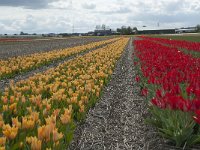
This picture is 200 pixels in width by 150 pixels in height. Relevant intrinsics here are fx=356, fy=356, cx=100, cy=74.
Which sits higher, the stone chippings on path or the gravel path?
the stone chippings on path

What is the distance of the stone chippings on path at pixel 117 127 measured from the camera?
5.50 m

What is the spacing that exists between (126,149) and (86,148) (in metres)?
0.60

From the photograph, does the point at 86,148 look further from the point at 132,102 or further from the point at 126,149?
the point at 132,102

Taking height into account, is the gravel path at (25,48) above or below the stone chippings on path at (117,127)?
below

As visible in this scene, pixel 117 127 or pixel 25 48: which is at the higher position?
pixel 117 127

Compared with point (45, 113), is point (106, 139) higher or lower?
lower

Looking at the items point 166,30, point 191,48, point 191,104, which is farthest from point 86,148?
point 166,30

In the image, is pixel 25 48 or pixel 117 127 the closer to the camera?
pixel 117 127

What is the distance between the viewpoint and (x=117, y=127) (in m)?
6.43

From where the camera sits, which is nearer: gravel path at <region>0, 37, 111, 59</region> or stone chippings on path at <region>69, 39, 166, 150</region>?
stone chippings on path at <region>69, 39, 166, 150</region>

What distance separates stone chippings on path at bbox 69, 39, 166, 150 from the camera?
5.50 metres

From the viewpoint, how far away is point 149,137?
19.0 ft

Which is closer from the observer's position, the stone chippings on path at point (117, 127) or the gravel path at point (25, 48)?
the stone chippings on path at point (117, 127)

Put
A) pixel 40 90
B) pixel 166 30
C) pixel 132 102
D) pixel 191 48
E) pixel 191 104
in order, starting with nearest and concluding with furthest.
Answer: pixel 191 104, pixel 40 90, pixel 132 102, pixel 191 48, pixel 166 30
